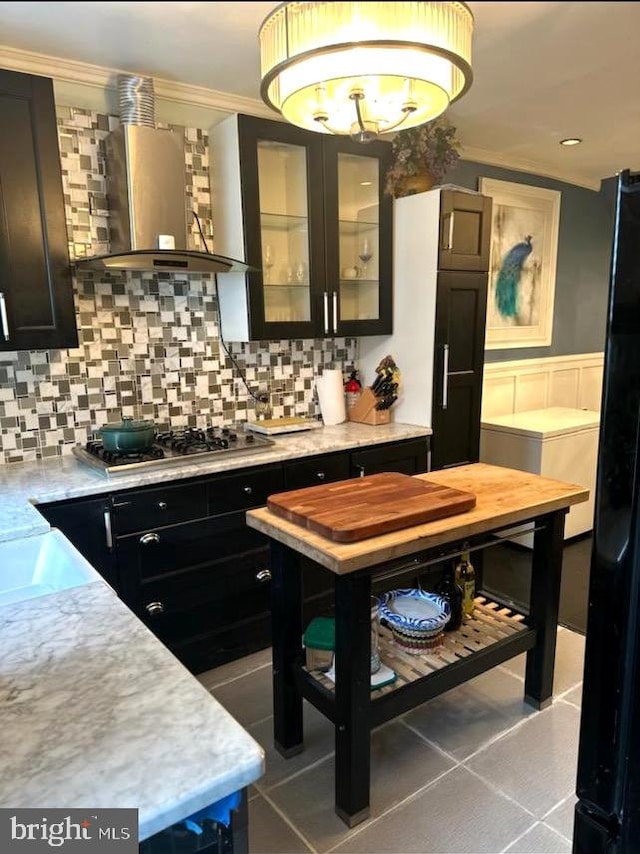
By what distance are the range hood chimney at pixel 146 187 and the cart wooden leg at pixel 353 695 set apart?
4.65ft

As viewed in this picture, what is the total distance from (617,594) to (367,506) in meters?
1.02

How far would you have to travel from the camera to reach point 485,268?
2.97 meters

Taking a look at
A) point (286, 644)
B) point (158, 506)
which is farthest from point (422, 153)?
point (286, 644)

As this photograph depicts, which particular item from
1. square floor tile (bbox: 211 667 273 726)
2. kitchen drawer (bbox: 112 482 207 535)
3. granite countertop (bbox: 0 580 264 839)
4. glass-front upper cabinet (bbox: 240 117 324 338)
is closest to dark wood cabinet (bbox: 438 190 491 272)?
glass-front upper cabinet (bbox: 240 117 324 338)

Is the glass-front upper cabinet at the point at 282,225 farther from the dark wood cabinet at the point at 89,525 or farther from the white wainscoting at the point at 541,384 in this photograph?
the white wainscoting at the point at 541,384

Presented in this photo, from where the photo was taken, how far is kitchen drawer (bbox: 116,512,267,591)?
217 centimetres

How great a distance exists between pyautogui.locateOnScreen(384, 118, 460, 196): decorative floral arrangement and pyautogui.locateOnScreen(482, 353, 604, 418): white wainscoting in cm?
146

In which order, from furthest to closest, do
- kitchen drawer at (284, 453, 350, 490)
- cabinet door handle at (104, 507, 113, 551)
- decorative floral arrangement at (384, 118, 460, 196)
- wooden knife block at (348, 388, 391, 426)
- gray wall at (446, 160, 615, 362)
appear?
1. gray wall at (446, 160, 615, 362)
2. wooden knife block at (348, 388, 391, 426)
3. decorative floral arrangement at (384, 118, 460, 196)
4. kitchen drawer at (284, 453, 350, 490)
5. cabinet door handle at (104, 507, 113, 551)

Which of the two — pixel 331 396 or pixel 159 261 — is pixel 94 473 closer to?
pixel 159 261

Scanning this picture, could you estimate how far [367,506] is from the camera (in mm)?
1690

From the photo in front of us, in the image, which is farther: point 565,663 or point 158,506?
point 565,663

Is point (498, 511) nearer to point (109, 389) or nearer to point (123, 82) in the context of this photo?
point (109, 389)

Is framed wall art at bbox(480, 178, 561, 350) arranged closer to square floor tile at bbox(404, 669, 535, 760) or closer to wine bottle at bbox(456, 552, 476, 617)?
wine bottle at bbox(456, 552, 476, 617)

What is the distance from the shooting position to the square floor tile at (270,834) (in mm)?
1600
